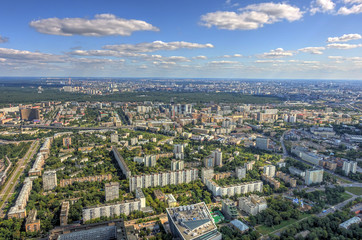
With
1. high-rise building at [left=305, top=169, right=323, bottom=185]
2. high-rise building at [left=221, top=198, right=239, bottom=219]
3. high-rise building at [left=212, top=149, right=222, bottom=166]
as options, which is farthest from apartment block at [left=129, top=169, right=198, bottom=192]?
high-rise building at [left=305, top=169, right=323, bottom=185]

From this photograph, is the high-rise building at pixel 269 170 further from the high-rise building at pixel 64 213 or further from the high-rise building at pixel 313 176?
the high-rise building at pixel 64 213

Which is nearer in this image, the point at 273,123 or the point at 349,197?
the point at 349,197

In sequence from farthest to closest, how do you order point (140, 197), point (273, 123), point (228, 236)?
point (273, 123)
point (140, 197)
point (228, 236)

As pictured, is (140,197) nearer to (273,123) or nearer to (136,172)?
(136,172)

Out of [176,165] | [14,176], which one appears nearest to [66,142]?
[14,176]

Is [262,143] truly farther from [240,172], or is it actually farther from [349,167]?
[240,172]

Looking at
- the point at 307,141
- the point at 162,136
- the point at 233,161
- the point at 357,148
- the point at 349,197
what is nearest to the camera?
the point at 349,197

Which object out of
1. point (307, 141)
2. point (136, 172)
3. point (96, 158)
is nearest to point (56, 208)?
point (136, 172)
